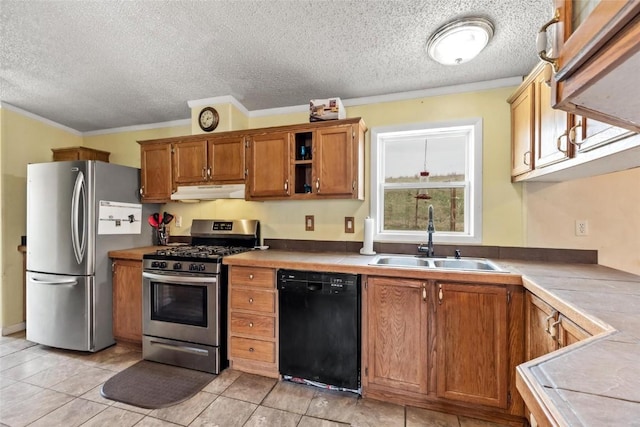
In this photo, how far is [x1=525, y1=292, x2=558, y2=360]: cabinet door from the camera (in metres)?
1.39

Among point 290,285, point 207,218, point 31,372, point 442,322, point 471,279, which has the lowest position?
point 31,372

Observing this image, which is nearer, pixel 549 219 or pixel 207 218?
pixel 549 219

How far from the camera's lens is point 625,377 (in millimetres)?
610

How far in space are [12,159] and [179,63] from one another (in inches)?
102

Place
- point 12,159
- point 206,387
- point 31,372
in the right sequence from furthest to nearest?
point 12,159 < point 31,372 < point 206,387

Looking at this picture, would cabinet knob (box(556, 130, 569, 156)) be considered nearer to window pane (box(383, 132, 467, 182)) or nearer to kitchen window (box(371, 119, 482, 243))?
kitchen window (box(371, 119, 482, 243))

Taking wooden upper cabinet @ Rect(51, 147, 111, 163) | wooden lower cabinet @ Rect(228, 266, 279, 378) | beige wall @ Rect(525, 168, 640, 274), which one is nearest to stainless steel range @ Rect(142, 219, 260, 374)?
wooden lower cabinet @ Rect(228, 266, 279, 378)

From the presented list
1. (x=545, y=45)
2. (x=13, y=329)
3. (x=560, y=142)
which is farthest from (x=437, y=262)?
(x=13, y=329)

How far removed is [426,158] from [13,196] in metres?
4.53

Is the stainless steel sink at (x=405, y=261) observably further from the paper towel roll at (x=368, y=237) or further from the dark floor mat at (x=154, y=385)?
the dark floor mat at (x=154, y=385)

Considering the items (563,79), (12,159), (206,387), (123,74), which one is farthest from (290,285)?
(12,159)

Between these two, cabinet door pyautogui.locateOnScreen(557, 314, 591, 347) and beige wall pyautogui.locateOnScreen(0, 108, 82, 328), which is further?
beige wall pyautogui.locateOnScreen(0, 108, 82, 328)

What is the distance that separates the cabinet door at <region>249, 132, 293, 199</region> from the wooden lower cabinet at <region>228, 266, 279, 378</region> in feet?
2.49

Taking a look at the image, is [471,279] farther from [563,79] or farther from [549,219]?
[563,79]
